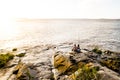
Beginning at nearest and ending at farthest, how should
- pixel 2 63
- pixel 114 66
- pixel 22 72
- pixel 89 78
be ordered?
1. pixel 89 78
2. pixel 22 72
3. pixel 114 66
4. pixel 2 63

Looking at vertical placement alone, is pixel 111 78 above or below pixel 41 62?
above

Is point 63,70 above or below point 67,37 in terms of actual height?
above

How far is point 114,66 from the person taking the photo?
25.3m

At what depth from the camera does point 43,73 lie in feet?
78.5

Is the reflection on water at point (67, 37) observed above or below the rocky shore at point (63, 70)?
below

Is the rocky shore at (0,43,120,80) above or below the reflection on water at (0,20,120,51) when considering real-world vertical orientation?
above

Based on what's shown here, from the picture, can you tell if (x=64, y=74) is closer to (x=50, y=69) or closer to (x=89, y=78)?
(x=50, y=69)

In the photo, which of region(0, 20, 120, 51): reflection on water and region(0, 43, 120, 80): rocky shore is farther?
Answer: region(0, 20, 120, 51): reflection on water

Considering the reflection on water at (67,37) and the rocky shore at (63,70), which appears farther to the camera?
the reflection on water at (67,37)

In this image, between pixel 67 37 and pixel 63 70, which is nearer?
pixel 63 70

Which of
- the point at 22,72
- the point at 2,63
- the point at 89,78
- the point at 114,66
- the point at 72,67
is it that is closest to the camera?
the point at 89,78

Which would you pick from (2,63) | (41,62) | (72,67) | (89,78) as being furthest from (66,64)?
(2,63)

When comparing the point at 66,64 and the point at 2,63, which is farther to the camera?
the point at 2,63

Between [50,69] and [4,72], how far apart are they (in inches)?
229
